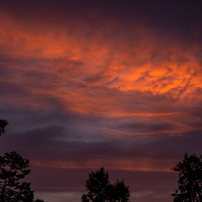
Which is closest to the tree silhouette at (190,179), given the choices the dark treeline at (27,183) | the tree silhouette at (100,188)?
the dark treeline at (27,183)

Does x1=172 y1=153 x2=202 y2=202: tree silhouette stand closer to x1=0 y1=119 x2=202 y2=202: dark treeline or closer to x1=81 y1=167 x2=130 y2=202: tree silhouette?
x1=0 y1=119 x2=202 y2=202: dark treeline

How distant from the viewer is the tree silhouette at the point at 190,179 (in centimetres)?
5014

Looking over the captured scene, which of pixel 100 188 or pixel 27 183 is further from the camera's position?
pixel 100 188

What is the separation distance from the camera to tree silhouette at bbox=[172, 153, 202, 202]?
50138mm

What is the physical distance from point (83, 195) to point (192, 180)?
1454 inches

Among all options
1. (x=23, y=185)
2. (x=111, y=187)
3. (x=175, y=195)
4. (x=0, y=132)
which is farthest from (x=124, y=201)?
(x=0, y=132)

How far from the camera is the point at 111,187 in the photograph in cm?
7412

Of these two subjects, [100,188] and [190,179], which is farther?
[100,188]

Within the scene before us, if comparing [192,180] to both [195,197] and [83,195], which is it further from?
[83,195]

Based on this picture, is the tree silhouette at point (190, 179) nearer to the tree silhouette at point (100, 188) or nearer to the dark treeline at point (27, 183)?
the dark treeline at point (27, 183)

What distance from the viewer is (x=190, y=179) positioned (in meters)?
51.0

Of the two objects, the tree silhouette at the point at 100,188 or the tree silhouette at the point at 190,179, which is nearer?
the tree silhouette at the point at 190,179

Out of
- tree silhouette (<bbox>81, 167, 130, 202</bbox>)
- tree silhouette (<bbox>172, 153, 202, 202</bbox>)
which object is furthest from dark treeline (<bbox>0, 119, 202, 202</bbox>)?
tree silhouette (<bbox>81, 167, 130, 202</bbox>)

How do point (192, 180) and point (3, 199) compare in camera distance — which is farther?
point (192, 180)
